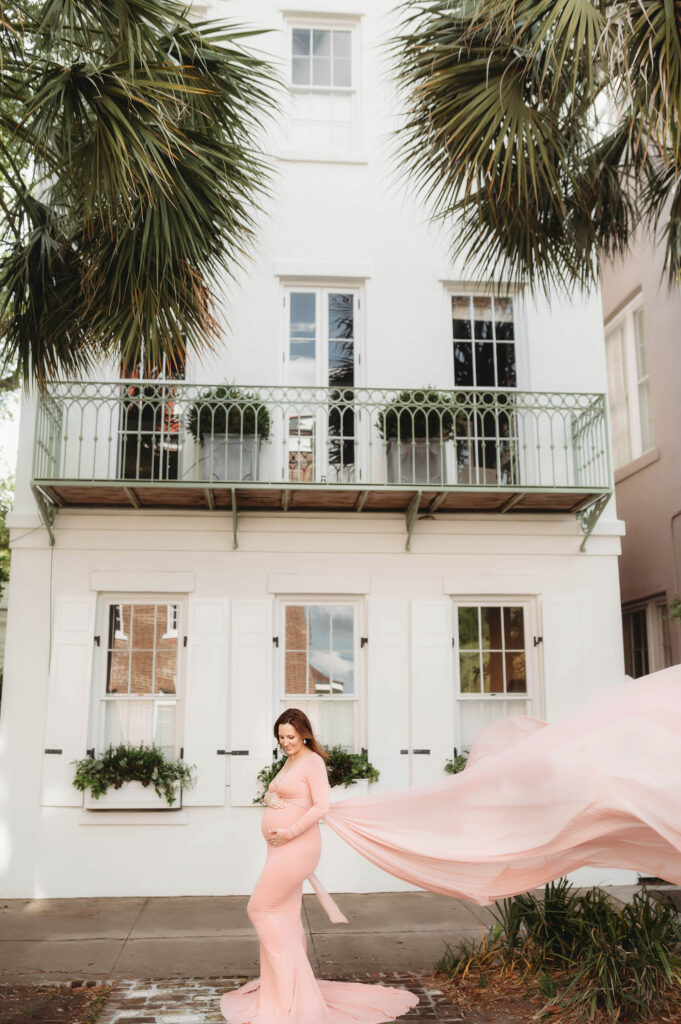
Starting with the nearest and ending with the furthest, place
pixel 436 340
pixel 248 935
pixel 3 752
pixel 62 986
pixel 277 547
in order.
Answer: pixel 62 986 → pixel 248 935 → pixel 3 752 → pixel 277 547 → pixel 436 340

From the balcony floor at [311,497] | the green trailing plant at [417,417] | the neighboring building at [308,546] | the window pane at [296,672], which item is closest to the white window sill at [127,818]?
the neighboring building at [308,546]

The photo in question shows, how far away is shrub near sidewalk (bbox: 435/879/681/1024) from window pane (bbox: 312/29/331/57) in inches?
364

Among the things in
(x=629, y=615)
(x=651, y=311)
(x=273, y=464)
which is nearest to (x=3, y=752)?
(x=273, y=464)

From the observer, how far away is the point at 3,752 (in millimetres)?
8906

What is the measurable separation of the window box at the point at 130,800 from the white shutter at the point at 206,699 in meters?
0.22

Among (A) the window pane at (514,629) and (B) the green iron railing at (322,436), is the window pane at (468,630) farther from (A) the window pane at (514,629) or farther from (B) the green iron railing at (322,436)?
(B) the green iron railing at (322,436)

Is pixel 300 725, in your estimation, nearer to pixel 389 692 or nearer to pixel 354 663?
pixel 389 692

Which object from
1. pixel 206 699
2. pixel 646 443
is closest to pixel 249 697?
pixel 206 699

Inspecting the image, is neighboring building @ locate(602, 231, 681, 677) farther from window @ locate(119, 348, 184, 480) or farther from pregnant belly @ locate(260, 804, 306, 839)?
pregnant belly @ locate(260, 804, 306, 839)

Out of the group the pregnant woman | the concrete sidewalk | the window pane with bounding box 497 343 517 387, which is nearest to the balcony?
the window pane with bounding box 497 343 517 387

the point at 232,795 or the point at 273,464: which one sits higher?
the point at 273,464

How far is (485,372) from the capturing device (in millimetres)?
10430

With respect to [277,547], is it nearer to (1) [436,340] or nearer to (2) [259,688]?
(2) [259,688]

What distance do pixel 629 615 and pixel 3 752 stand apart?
7.98 m
